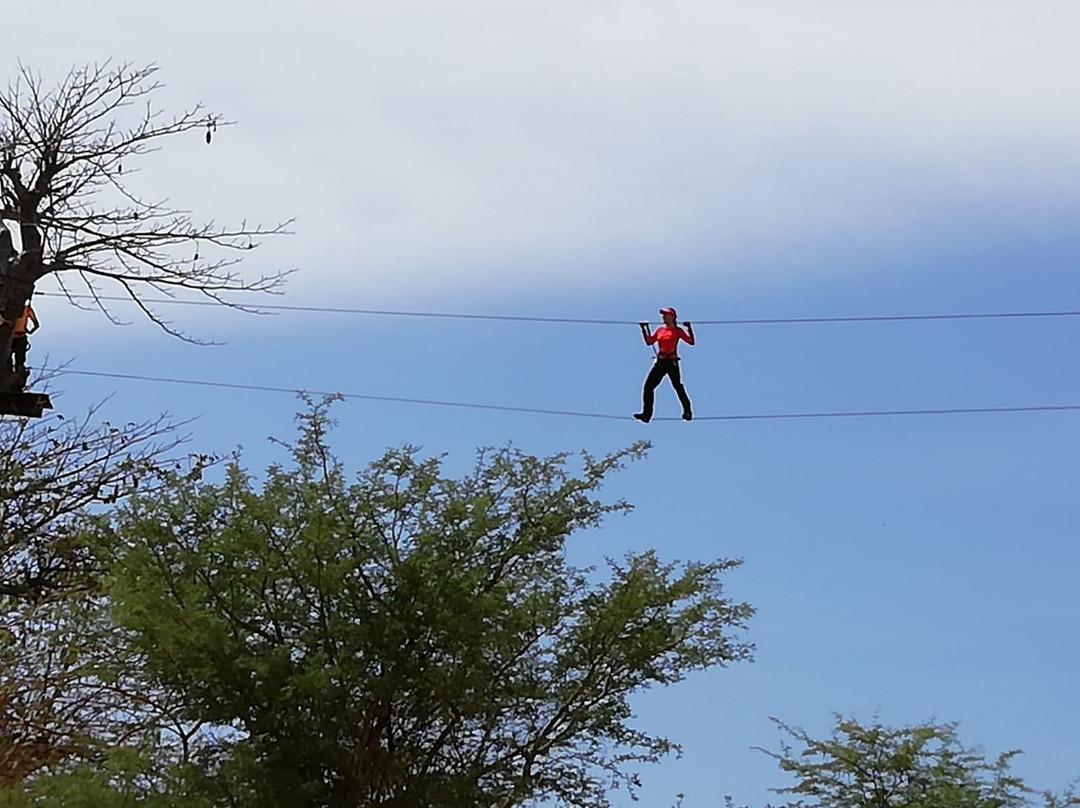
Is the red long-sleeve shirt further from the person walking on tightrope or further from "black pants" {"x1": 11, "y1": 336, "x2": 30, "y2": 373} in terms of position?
"black pants" {"x1": 11, "y1": 336, "x2": 30, "y2": 373}

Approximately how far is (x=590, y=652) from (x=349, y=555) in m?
2.91

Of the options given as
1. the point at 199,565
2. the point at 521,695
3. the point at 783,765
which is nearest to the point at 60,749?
the point at 199,565

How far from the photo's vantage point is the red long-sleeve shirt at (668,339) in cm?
1459

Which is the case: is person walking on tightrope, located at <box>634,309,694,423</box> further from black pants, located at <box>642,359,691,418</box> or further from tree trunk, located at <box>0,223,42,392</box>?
tree trunk, located at <box>0,223,42,392</box>

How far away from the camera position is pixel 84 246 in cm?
1695

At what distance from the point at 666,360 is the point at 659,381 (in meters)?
0.22

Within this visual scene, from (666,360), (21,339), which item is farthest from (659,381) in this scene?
(21,339)

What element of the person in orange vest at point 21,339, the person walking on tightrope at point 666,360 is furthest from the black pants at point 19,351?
the person walking on tightrope at point 666,360

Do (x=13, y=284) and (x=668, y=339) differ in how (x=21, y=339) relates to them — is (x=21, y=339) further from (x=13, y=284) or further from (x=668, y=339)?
(x=668, y=339)

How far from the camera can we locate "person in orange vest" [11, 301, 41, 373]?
16000 millimetres

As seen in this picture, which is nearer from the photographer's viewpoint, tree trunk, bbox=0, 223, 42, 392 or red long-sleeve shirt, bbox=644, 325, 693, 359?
red long-sleeve shirt, bbox=644, 325, 693, 359

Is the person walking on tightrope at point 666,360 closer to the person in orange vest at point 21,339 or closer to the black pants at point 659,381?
the black pants at point 659,381

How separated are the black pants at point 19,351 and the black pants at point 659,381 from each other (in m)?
6.29

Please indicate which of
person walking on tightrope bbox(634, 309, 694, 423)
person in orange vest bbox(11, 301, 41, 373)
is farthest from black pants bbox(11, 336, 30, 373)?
person walking on tightrope bbox(634, 309, 694, 423)
